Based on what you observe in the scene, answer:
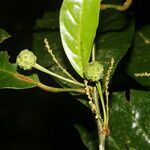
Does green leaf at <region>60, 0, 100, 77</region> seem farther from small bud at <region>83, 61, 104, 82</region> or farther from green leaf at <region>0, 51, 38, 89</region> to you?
green leaf at <region>0, 51, 38, 89</region>

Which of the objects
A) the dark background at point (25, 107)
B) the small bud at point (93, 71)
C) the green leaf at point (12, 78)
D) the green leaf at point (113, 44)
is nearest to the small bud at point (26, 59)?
the green leaf at point (12, 78)

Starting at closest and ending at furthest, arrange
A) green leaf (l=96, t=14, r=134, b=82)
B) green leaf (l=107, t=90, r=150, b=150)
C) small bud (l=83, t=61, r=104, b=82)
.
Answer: small bud (l=83, t=61, r=104, b=82), green leaf (l=96, t=14, r=134, b=82), green leaf (l=107, t=90, r=150, b=150)

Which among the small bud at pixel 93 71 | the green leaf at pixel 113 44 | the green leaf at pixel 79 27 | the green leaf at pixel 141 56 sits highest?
the green leaf at pixel 79 27

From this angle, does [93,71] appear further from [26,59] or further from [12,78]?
[12,78]

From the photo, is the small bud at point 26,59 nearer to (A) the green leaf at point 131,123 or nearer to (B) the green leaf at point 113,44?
(B) the green leaf at point 113,44

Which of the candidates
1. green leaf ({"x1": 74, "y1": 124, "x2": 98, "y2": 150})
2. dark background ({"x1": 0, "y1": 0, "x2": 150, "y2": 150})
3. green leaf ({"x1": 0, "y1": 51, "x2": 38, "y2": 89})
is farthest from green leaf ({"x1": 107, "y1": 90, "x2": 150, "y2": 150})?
dark background ({"x1": 0, "y1": 0, "x2": 150, "y2": 150})

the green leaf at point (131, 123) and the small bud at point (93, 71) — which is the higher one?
the small bud at point (93, 71)

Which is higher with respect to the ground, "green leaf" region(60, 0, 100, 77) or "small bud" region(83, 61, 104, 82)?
"green leaf" region(60, 0, 100, 77)

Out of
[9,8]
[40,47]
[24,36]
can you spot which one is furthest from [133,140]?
[9,8]
